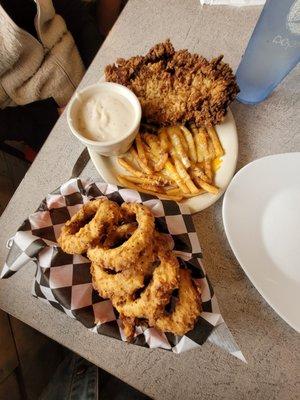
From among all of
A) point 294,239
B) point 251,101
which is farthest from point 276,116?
point 294,239

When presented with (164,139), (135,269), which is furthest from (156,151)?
(135,269)

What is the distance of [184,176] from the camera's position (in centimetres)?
109

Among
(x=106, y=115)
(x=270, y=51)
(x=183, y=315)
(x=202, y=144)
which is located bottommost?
(x=183, y=315)

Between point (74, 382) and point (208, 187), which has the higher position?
point (208, 187)

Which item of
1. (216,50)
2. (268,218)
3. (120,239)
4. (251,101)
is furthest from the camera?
(216,50)

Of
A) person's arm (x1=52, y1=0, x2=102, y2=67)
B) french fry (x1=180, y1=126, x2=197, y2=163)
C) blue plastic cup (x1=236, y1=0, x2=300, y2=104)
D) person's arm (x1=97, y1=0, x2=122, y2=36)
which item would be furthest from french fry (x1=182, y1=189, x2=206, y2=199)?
person's arm (x1=97, y1=0, x2=122, y2=36)

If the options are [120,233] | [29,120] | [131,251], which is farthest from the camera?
[29,120]

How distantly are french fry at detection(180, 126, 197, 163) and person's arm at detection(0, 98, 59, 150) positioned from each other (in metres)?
0.76

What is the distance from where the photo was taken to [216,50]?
1.37m

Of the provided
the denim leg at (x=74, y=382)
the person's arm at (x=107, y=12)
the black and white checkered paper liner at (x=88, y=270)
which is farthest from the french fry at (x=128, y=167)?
the person's arm at (x=107, y=12)

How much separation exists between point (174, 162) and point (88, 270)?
435mm

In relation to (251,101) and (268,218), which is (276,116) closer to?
(251,101)

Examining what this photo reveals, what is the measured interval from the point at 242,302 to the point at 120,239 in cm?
43

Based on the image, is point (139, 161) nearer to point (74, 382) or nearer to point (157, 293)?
point (157, 293)
